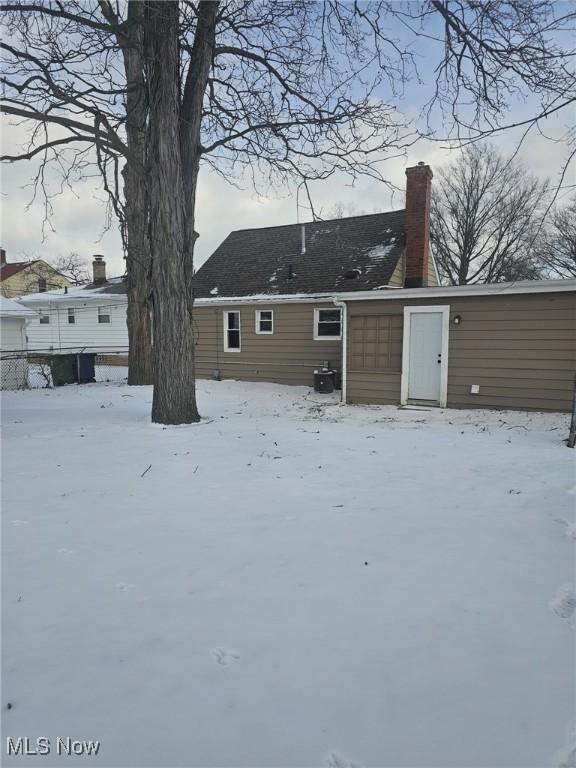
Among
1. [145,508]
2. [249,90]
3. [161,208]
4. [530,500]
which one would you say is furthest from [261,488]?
[249,90]

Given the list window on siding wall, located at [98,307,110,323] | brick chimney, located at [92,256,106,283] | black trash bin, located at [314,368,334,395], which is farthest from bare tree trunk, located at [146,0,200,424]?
brick chimney, located at [92,256,106,283]

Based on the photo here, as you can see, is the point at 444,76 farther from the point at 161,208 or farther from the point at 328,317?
the point at 328,317

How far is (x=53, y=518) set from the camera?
374 cm

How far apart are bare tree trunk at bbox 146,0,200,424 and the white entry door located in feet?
16.5

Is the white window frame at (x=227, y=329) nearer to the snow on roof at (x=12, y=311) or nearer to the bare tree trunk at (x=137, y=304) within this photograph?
the bare tree trunk at (x=137, y=304)

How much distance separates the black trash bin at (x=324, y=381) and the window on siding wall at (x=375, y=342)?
2.06 meters

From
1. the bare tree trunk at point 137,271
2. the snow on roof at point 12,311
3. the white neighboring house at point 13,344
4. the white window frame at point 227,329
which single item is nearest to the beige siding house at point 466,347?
the bare tree trunk at point 137,271

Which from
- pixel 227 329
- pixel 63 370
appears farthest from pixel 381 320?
pixel 63 370

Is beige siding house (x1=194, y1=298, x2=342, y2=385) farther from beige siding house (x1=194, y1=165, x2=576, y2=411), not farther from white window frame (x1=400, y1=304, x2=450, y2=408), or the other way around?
white window frame (x1=400, y1=304, x2=450, y2=408)

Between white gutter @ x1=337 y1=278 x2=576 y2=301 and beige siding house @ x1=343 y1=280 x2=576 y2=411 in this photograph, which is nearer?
white gutter @ x1=337 y1=278 x2=576 y2=301

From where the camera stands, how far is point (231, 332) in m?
15.9

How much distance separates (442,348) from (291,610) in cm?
813

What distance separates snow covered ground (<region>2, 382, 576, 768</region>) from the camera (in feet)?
5.80

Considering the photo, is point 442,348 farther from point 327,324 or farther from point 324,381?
point 327,324
